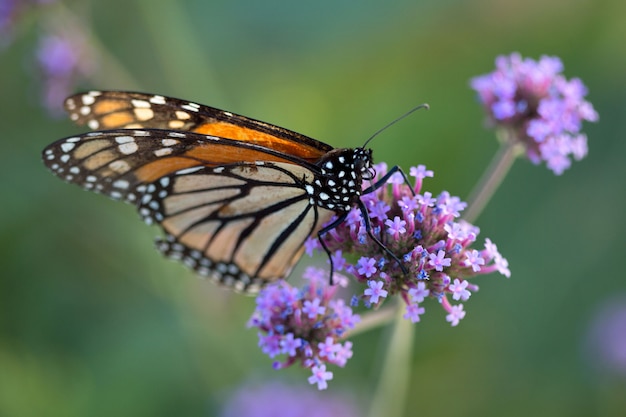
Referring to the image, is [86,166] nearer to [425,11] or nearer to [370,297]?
[370,297]

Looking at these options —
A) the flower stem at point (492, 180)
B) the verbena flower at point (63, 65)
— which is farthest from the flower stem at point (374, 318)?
the verbena flower at point (63, 65)

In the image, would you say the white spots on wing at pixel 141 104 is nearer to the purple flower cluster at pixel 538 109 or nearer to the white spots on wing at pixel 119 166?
the white spots on wing at pixel 119 166

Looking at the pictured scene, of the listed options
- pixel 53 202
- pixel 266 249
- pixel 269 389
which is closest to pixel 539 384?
pixel 269 389

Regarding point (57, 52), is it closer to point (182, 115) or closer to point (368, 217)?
point (182, 115)

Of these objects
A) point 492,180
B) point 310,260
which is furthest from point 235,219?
point 310,260

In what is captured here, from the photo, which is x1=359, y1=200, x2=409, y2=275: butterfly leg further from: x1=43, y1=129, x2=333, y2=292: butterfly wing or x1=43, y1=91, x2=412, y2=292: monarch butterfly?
x1=43, y1=129, x2=333, y2=292: butterfly wing

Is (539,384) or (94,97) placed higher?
(539,384)

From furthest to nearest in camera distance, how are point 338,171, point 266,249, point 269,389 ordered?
point 269,389
point 266,249
point 338,171
